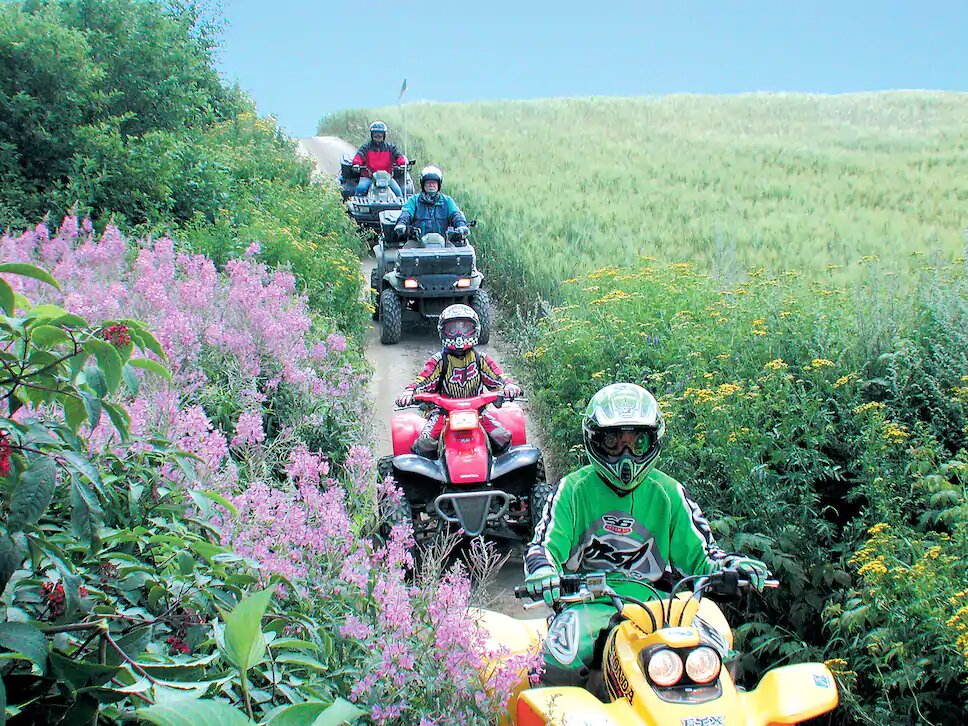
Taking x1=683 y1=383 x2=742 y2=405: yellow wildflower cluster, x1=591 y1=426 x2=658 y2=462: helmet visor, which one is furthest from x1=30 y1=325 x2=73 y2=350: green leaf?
x1=683 y1=383 x2=742 y2=405: yellow wildflower cluster

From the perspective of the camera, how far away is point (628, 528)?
3859mm

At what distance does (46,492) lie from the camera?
180 cm

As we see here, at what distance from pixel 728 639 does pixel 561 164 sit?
2097cm

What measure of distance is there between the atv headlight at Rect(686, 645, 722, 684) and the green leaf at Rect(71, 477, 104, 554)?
180 cm

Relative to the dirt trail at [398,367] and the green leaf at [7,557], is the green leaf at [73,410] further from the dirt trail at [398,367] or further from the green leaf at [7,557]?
the dirt trail at [398,367]

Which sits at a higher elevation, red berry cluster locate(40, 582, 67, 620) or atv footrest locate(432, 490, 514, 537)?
red berry cluster locate(40, 582, 67, 620)

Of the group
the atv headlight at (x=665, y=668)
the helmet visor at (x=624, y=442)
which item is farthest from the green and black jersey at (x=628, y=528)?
the atv headlight at (x=665, y=668)

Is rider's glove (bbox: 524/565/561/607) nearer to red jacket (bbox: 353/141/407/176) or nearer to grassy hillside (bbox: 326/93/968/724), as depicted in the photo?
grassy hillside (bbox: 326/93/968/724)

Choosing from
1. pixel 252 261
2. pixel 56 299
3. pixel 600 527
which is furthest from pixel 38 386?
pixel 252 261

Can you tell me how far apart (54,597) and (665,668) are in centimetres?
176

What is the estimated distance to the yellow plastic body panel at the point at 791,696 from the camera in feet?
9.67

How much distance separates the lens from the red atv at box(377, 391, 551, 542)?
19.2 feet

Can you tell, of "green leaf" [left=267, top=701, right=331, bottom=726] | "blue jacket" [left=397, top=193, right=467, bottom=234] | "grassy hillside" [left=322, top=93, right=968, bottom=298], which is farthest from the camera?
"grassy hillside" [left=322, top=93, right=968, bottom=298]

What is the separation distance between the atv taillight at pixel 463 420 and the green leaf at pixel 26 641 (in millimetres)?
4204
